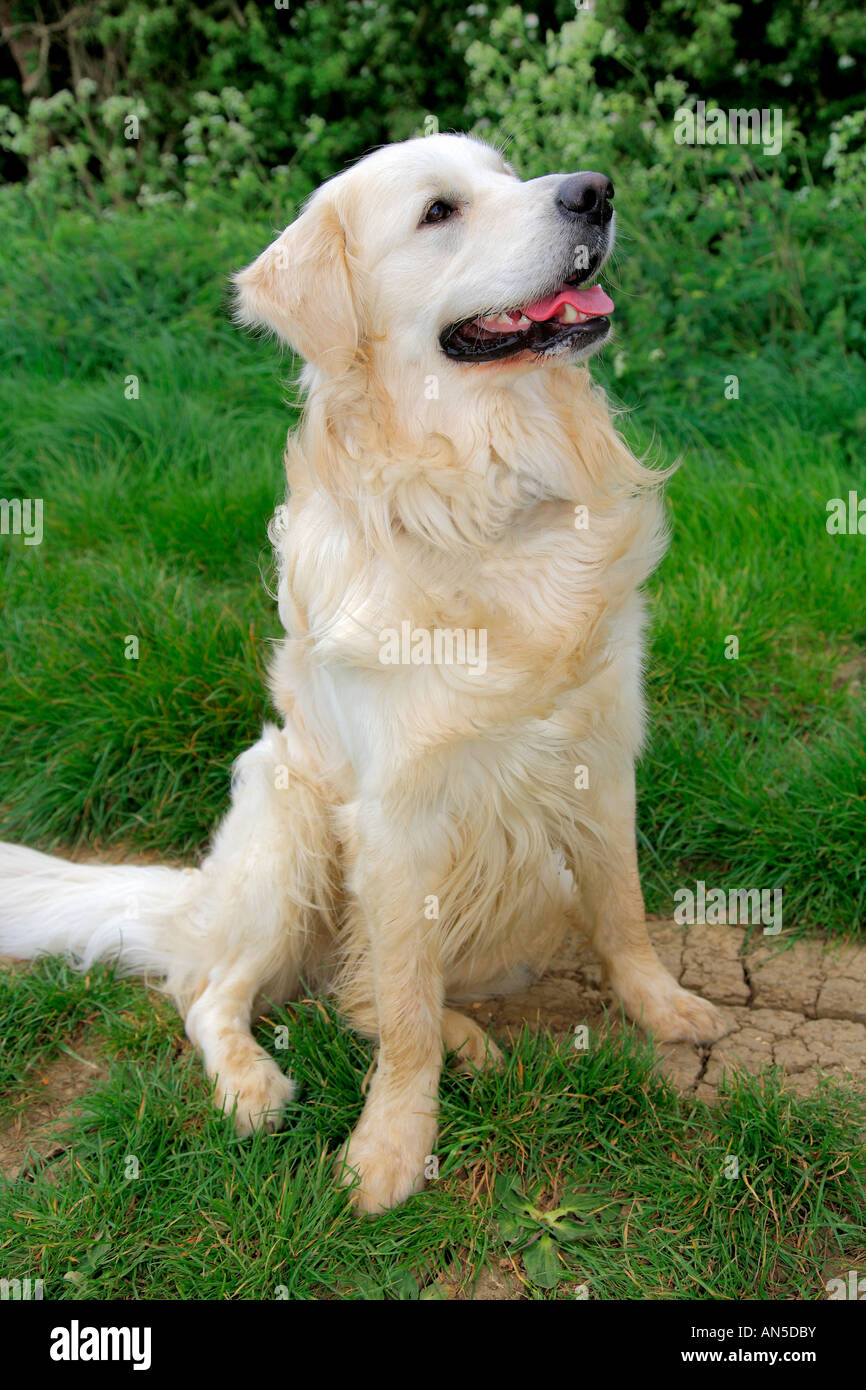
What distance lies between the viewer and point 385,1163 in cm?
242

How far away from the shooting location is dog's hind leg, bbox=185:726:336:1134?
266cm

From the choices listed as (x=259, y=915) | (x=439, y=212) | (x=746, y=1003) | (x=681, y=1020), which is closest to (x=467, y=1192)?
(x=681, y=1020)

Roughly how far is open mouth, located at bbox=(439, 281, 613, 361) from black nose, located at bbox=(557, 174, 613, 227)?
128 mm

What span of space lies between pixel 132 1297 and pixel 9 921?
1.11m

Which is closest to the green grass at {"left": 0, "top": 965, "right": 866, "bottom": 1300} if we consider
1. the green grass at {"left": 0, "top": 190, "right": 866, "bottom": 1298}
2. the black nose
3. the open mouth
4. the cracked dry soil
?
the green grass at {"left": 0, "top": 190, "right": 866, "bottom": 1298}

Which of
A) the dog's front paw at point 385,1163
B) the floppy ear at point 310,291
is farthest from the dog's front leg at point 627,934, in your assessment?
the floppy ear at point 310,291

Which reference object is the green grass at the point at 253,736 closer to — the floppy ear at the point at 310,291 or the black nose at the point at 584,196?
the floppy ear at the point at 310,291

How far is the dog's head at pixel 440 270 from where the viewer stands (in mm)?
2275

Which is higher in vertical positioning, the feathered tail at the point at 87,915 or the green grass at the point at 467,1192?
the feathered tail at the point at 87,915

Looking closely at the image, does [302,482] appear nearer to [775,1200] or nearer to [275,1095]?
[275,1095]

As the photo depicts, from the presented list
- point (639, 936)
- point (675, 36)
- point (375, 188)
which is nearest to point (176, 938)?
point (639, 936)

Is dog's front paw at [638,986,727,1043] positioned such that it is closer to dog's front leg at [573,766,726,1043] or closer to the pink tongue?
dog's front leg at [573,766,726,1043]

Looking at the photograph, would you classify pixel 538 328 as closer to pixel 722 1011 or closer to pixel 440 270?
pixel 440 270

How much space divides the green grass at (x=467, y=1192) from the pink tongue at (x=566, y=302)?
4.95 ft
